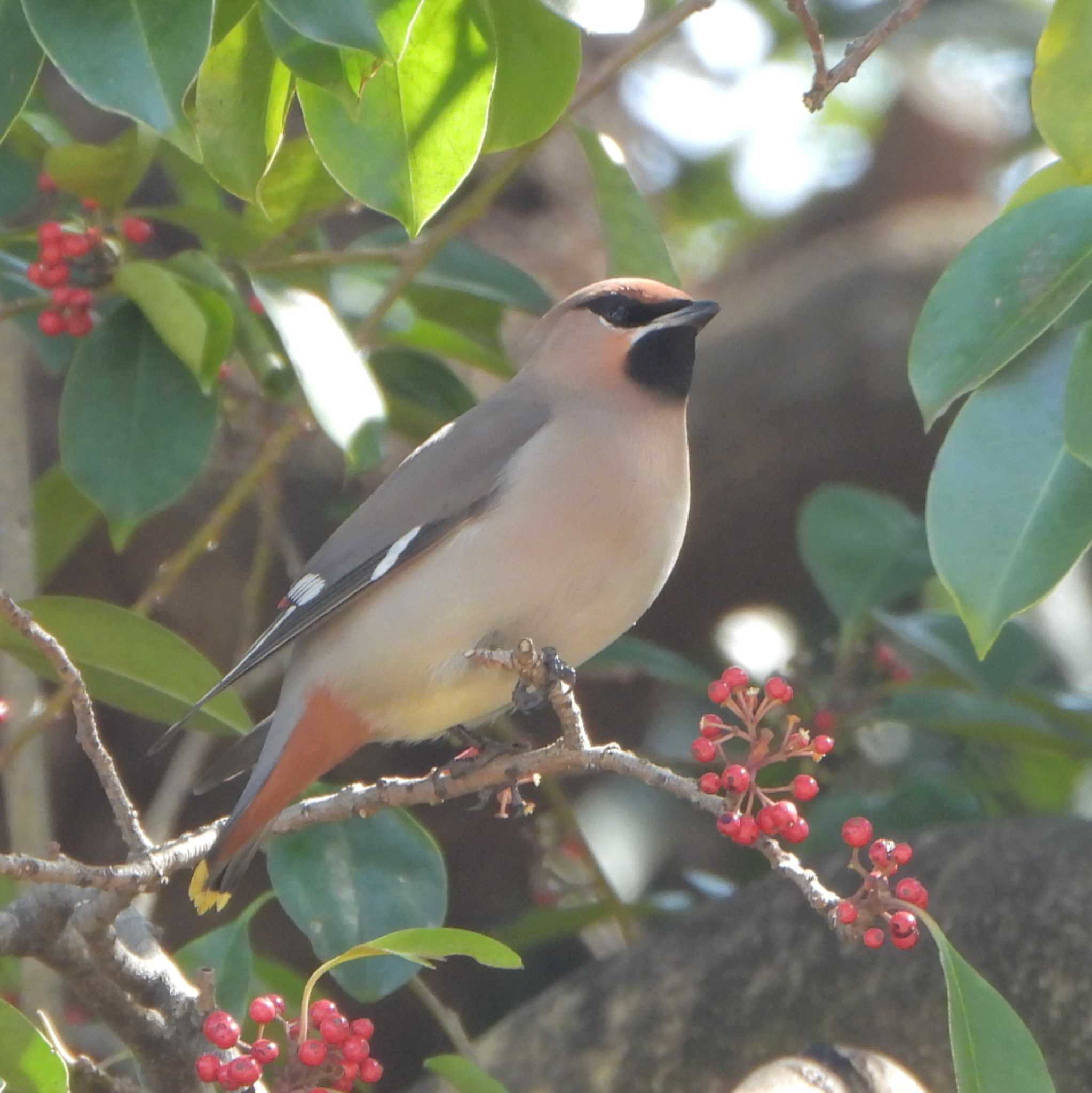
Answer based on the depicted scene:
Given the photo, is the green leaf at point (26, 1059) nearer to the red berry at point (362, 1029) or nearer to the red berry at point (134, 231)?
the red berry at point (362, 1029)

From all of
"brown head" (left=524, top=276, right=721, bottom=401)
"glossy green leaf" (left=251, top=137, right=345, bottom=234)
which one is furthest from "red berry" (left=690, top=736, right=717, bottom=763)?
"glossy green leaf" (left=251, top=137, right=345, bottom=234)

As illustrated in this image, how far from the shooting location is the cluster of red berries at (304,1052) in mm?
1934

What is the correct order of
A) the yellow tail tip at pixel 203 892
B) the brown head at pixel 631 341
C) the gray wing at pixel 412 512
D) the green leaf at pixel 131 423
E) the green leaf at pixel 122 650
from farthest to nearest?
the brown head at pixel 631 341
the gray wing at pixel 412 512
the green leaf at pixel 131 423
the green leaf at pixel 122 650
the yellow tail tip at pixel 203 892

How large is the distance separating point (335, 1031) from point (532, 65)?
119 centimetres

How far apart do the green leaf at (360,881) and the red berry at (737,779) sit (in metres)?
0.74

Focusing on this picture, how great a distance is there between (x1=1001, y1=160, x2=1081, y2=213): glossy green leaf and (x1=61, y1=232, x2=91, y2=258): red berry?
1401mm

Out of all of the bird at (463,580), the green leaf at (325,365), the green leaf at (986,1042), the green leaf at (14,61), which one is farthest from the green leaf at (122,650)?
the green leaf at (986,1042)

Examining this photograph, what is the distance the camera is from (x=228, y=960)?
8.34 ft

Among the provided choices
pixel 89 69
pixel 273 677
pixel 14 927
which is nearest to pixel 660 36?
pixel 89 69

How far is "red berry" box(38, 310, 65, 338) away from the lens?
2803 millimetres

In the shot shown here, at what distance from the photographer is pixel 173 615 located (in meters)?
3.96

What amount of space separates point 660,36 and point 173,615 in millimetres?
1982

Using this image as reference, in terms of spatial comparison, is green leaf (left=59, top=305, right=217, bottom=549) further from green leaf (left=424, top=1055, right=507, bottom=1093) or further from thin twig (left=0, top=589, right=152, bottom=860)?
green leaf (left=424, top=1055, right=507, bottom=1093)

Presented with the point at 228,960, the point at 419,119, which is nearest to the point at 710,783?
the point at 419,119
